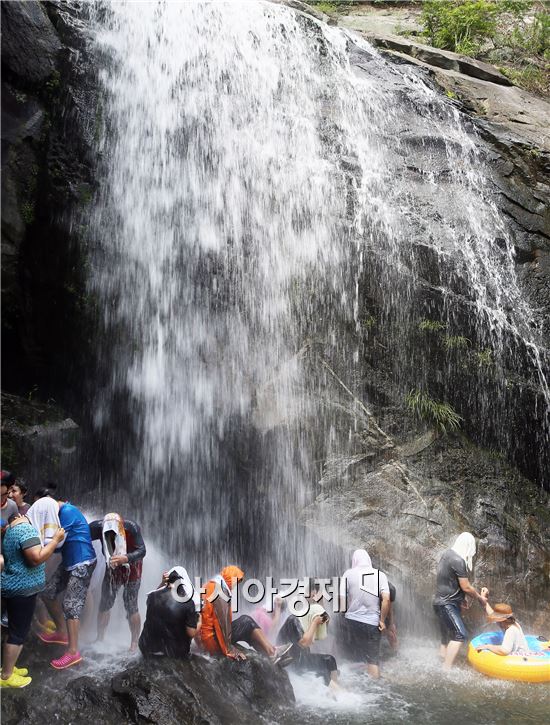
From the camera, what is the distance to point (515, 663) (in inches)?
274

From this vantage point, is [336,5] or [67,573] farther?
[336,5]

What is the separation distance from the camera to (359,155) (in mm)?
10711

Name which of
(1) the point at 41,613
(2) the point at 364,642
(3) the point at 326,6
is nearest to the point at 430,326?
(2) the point at 364,642

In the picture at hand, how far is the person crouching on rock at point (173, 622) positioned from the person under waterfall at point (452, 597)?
3.23m

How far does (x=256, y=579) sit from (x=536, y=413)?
482cm

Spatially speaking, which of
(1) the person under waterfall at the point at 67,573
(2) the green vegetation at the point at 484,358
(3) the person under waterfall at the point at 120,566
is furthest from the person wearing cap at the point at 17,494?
(2) the green vegetation at the point at 484,358

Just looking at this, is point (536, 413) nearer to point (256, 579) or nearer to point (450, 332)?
point (450, 332)

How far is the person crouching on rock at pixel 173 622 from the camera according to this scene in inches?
237

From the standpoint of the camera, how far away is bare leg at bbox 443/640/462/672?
7395 mm

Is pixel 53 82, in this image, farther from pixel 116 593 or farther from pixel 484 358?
pixel 484 358

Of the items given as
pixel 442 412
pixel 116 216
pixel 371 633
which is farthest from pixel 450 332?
pixel 116 216

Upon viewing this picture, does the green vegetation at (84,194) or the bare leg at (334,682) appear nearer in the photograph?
the bare leg at (334,682)

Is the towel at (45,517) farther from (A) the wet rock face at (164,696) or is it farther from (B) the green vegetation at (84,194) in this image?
(B) the green vegetation at (84,194)

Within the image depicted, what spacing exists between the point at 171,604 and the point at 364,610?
2.37 meters
